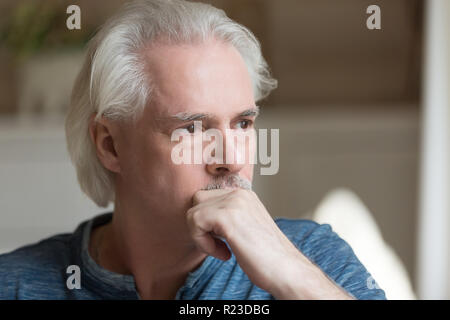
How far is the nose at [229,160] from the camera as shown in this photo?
0.91 metres

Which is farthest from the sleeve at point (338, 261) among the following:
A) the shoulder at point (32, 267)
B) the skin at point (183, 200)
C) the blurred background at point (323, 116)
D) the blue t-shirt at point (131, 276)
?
the blurred background at point (323, 116)

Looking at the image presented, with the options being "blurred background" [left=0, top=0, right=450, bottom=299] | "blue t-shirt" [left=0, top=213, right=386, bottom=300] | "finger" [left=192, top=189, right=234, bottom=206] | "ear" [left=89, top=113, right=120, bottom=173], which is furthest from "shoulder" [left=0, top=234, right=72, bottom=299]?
"blurred background" [left=0, top=0, right=450, bottom=299]

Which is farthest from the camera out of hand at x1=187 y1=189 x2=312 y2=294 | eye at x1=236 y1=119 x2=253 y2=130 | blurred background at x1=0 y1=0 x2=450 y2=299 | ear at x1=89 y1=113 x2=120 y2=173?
blurred background at x1=0 y1=0 x2=450 y2=299

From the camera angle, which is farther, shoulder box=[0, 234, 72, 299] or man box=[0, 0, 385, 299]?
shoulder box=[0, 234, 72, 299]

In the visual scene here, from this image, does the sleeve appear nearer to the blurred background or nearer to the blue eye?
the blue eye

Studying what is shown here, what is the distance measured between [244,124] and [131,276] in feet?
1.07

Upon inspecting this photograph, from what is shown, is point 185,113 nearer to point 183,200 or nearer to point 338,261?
point 183,200

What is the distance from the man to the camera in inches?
34.0

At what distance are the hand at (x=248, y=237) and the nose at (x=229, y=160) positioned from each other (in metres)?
0.05

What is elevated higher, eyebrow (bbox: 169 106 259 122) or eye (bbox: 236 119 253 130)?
eyebrow (bbox: 169 106 259 122)

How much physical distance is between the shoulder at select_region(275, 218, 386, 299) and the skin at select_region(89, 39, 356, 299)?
0.16 m

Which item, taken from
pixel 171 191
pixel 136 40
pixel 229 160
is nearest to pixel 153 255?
pixel 171 191

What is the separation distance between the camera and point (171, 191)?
0.96 meters

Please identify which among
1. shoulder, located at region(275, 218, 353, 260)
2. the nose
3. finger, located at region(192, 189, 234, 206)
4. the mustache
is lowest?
shoulder, located at region(275, 218, 353, 260)
